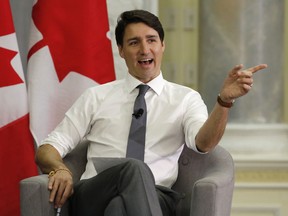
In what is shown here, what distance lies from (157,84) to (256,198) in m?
1.08

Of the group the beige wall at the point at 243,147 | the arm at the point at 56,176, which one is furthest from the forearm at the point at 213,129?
the beige wall at the point at 243,147

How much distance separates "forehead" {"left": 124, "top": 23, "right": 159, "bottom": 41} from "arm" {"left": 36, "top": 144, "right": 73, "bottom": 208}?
617 mm

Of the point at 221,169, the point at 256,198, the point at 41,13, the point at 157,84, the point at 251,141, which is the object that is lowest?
the point at 256,198

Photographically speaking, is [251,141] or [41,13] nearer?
[41,13]

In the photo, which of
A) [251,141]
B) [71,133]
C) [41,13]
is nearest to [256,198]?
[251,141]

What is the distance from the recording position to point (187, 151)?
3.18 m

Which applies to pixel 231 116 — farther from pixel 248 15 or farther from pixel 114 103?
pixel 114 103

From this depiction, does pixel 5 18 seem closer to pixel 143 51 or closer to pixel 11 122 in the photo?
pixel 11 122

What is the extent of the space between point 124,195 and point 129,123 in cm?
59

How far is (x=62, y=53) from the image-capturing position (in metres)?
3.65

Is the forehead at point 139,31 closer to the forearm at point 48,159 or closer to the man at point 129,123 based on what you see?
the man at point 129,123

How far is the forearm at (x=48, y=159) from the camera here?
2.95 meters

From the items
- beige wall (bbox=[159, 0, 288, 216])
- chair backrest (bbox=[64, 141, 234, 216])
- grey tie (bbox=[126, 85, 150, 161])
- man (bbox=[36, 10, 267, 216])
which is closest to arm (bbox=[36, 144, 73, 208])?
man (bbox=[36, 10, 267, 216])

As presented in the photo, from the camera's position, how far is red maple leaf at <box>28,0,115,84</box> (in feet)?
11.9
